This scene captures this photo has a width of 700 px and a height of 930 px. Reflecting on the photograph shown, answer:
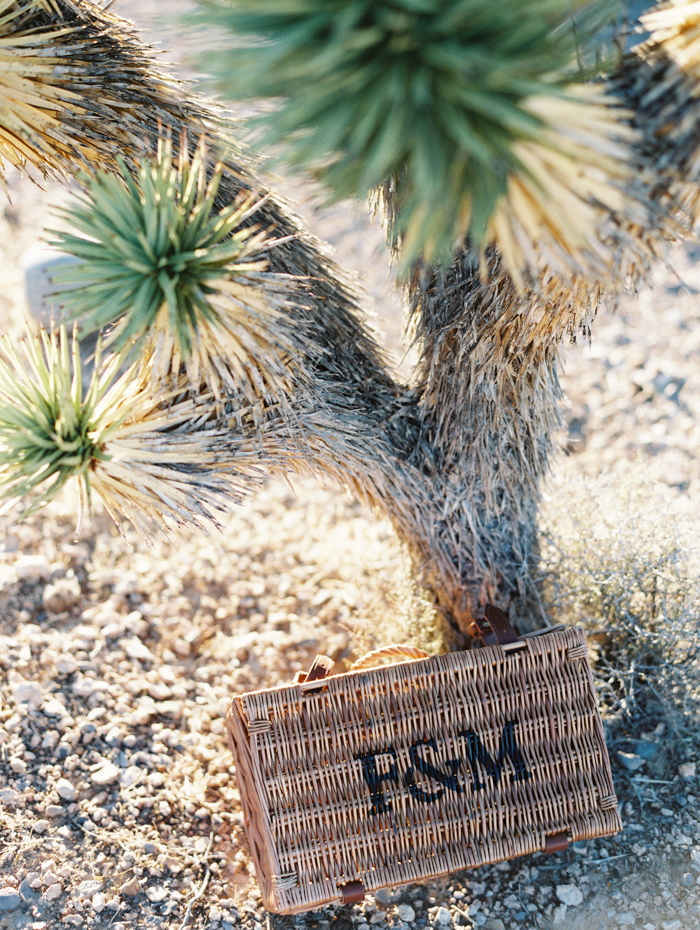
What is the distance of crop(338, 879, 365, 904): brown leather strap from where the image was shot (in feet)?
4.80

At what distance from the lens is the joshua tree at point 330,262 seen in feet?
2.74

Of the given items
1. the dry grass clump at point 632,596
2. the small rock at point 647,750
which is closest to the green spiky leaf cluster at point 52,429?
the dry grass clump at point 632,596

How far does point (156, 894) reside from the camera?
1.59 meters

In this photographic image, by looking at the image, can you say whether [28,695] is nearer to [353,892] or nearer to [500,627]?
[353,892]

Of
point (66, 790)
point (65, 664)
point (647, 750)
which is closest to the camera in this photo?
point (66, 790)

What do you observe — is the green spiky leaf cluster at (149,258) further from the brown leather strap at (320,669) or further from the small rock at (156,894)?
the small rock at (156,894)

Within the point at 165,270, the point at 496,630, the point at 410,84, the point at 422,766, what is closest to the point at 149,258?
the point at 165,270

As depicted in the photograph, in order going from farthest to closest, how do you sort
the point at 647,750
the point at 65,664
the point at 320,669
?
the point at 65,664, the point at 647,750, the point at 320,669

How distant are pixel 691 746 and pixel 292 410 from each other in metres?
1.34

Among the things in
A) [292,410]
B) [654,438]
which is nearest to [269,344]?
[292,410]

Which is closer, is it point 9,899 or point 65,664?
point 9,899

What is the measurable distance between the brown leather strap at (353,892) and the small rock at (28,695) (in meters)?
0.91

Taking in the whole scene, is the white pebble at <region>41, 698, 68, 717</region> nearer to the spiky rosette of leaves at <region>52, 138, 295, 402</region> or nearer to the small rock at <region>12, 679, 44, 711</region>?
the small rock at <region>12, 679, 44, 711</region>

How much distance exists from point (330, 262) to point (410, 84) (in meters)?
0.79
